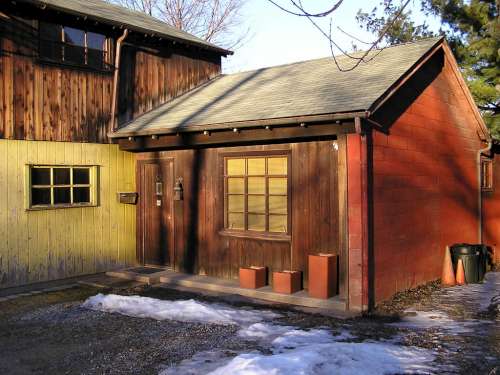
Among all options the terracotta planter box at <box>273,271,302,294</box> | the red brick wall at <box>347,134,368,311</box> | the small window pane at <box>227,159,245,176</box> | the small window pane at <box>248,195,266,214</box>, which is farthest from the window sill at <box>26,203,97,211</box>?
the red brick wall at <box>347,134,368,311</box>

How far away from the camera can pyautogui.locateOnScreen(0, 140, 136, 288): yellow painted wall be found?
10078 millimetres

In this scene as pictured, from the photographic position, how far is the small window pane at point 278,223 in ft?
32.0

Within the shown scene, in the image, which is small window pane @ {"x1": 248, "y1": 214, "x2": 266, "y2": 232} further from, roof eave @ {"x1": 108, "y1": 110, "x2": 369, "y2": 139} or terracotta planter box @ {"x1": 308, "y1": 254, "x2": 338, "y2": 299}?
roof eave @ {"x1": 108, "y1": 110, "x2": 369, "y2": 139}

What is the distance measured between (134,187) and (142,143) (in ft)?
4.16

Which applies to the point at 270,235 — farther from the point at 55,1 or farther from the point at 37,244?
the point at 55,1

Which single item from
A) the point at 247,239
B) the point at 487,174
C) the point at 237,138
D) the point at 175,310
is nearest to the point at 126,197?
the point at 247,239

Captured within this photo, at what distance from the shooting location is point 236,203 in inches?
412

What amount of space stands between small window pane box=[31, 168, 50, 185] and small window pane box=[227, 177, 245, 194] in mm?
3629

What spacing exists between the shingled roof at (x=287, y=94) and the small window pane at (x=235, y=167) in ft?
2.87

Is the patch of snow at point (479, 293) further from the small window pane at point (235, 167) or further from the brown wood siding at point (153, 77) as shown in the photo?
the brown wood siding at point (153, 77)

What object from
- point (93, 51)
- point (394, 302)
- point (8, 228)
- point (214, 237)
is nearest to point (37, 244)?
point (8, 228)

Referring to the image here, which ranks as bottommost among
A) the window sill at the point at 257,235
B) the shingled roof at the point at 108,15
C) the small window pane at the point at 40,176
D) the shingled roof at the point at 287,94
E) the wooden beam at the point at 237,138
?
the window sill at the point at 257,235

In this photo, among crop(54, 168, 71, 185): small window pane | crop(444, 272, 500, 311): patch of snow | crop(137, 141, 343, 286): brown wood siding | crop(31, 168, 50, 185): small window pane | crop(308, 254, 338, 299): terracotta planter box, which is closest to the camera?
crop(308, 254, 338, 299): terracotta planter box

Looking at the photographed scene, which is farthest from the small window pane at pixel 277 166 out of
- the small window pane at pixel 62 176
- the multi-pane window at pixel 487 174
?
the multi-pane window at pixel 487 174
